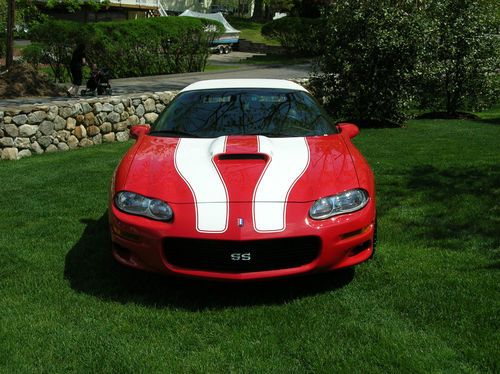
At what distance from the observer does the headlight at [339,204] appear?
400 cm

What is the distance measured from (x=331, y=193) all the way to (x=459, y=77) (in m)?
12.0

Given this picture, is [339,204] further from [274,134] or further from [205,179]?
[274,134]

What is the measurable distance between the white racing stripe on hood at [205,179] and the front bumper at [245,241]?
3.3 inches

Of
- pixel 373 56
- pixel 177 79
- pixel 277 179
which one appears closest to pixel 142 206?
pixel 277 179

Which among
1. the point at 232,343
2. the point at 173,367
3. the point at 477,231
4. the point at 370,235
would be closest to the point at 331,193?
the point at 370,235

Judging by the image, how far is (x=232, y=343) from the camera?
3.45 m

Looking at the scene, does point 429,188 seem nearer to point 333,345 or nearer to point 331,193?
point 331,193

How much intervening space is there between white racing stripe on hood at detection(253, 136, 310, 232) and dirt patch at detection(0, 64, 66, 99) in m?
11.6

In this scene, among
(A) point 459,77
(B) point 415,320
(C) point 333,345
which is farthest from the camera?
(A) point 459,77

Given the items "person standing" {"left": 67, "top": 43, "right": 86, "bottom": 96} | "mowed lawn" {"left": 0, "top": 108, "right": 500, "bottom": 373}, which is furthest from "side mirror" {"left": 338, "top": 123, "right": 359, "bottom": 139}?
"person standing" {"left": 67, "top": 43, "right": 86, "bottom": 96}

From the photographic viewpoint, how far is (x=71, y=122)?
1066cm

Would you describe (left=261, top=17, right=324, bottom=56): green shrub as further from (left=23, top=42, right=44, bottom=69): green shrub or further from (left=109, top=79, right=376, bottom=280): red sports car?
(left=109, top=79, right=376, bottom=280): red sports car

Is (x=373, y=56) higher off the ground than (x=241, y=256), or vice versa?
(x=373, y=56)

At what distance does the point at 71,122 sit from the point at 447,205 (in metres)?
6.94
